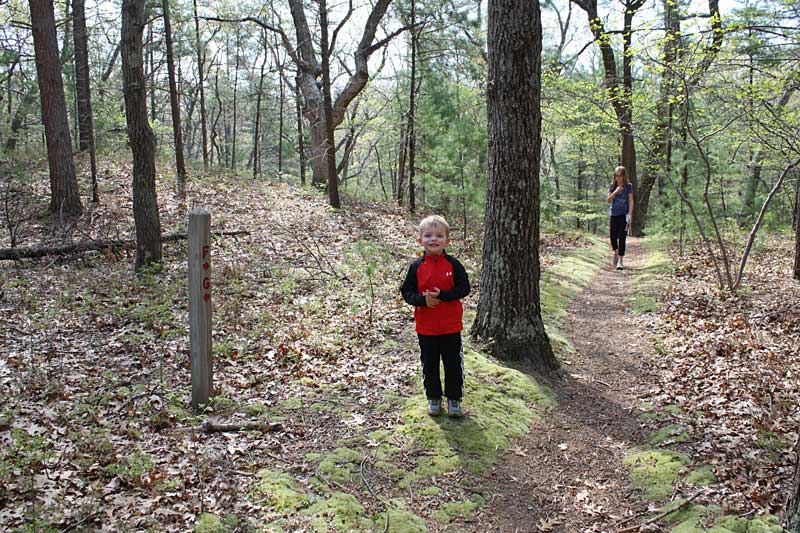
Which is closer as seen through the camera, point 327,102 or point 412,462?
point 412,462

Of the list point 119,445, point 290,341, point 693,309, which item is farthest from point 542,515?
point 693,309

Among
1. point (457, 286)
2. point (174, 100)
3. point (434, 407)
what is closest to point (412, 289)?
point (457, 286)

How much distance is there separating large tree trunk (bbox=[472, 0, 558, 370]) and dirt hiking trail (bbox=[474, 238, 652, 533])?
72cm

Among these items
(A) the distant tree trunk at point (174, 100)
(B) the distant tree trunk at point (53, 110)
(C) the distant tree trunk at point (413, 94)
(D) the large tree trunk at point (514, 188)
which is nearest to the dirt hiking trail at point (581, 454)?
(D) the large tree trunk at point (514, 188)

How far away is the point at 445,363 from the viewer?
15.9 feet

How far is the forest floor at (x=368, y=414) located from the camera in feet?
12.1

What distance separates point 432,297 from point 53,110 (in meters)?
12.7

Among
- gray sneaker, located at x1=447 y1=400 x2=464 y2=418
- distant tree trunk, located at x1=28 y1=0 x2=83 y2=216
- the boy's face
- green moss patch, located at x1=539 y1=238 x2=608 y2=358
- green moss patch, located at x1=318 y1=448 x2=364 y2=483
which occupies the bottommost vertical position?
green moss patch, located at x1=318 y1=448 x2=364 y2=483

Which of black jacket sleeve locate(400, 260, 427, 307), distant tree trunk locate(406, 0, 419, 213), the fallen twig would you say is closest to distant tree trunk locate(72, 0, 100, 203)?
distant tree trunk locate(406, 0, 419, 213)

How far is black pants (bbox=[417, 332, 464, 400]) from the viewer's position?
479cm

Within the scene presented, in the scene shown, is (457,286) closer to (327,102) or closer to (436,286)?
(436,286)

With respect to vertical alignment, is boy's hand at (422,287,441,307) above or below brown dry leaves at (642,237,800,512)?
above

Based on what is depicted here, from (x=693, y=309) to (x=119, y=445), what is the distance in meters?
8.02

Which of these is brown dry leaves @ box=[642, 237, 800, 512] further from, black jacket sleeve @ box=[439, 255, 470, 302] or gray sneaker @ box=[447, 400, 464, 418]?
black jacket sleeve @ box=[439, 255, 470, 302]
